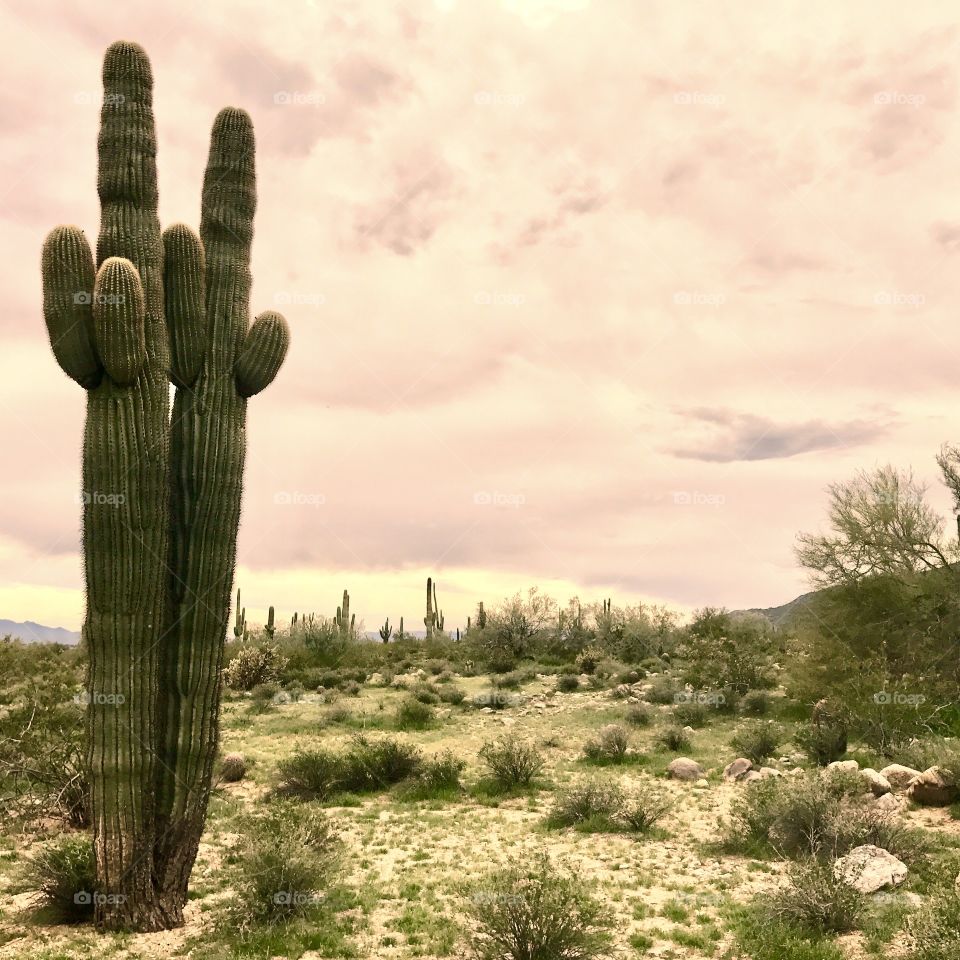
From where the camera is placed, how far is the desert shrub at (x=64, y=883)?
7.91 meters

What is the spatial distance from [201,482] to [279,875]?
4.05 metres

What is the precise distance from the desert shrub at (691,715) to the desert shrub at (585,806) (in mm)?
8640

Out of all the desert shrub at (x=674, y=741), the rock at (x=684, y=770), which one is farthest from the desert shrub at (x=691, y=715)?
the rock at (x=684, y=770)

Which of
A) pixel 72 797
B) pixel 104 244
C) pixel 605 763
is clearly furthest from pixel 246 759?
pixel 104 244

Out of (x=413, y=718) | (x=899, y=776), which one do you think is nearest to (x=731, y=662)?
(x=413, y=718)

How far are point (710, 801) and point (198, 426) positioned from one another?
993 centimetres

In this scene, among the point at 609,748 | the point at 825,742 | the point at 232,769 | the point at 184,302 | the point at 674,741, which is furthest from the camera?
the point at 674,741

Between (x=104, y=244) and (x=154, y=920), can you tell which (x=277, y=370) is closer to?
(x=104, y=244)

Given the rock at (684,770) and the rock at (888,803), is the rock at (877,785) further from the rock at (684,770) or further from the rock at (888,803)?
the rock at (684,770)

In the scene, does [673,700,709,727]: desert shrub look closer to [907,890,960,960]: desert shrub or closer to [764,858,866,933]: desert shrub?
[764,858,866,933]: desert shrub

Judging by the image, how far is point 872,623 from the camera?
19891 millimetres

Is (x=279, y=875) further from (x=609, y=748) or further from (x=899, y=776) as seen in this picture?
(x=609, y=748)

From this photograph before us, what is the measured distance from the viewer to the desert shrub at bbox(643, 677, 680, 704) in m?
23.9

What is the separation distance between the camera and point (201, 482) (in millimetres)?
8148
